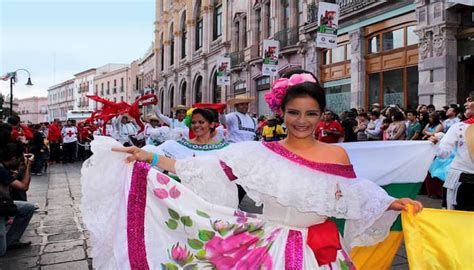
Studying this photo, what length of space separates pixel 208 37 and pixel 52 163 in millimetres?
17261

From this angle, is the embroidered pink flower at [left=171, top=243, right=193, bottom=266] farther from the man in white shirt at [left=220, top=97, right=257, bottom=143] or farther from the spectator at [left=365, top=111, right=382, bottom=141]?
the spectator at [left=365, top=111, right=382, bottom=141]

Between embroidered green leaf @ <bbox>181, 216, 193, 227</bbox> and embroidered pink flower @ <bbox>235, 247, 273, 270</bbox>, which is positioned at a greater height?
embroidered green leaf @ <bbox>181, 216, 193, 227</bbox>

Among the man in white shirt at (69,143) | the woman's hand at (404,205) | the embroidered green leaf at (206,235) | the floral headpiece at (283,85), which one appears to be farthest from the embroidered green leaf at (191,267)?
the man in white shirt at (69,143)

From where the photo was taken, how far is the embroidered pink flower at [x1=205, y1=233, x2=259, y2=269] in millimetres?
2822

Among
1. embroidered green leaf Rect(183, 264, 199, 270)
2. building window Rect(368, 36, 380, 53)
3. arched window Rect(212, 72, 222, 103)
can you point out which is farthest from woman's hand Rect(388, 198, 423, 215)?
arched window Rect(212, 72, 222, 103)

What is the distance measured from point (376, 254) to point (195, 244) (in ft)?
4.33

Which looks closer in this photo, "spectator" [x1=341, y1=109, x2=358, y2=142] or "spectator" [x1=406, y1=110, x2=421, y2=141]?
"spectator" [x1=406, y1=110, x2=421, y2=141]

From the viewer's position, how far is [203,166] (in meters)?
3.12

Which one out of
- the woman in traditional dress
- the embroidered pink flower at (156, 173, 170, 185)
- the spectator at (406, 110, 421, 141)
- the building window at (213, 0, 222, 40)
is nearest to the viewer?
the woman in traditional dress

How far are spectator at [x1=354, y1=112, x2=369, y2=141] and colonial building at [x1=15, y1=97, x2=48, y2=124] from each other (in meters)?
123

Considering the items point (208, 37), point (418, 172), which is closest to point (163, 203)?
point (418, 172)

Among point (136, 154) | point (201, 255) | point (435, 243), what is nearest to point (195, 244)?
point (201, 255)

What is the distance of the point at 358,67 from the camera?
16547 millimetres

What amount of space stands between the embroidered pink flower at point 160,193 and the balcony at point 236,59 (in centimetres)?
2394
